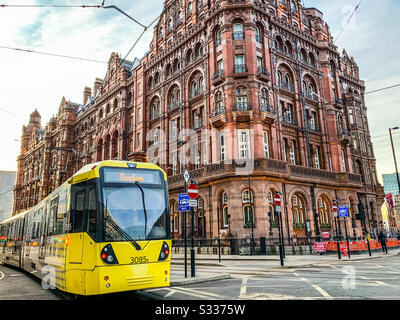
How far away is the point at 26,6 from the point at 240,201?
19.4 meters

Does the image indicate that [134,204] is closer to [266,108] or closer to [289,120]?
[266,108]

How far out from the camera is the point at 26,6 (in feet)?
33.8

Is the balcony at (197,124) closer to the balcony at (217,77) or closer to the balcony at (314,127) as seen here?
the balcony at (217,77)

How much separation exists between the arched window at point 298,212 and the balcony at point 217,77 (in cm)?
1274

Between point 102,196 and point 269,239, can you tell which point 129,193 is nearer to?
point 102,196

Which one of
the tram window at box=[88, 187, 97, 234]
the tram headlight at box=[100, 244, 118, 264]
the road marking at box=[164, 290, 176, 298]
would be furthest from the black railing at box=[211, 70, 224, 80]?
the tram headlight at box=[100, 244, 118, 264]

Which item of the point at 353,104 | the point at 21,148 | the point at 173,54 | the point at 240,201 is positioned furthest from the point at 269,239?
the point at 21,148

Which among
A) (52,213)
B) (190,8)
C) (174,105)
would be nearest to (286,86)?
(174,105)

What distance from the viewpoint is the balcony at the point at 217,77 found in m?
28.1

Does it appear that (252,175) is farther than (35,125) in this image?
No

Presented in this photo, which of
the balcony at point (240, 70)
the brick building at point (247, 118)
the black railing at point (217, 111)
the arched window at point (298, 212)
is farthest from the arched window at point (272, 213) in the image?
the balcony at point (240, 70)

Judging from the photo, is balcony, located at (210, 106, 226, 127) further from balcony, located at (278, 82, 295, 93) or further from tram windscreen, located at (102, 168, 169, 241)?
tram windscreen, located at (102, 168, 169, 241)

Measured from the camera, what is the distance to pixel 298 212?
1152 inches

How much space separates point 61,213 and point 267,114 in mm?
21436
